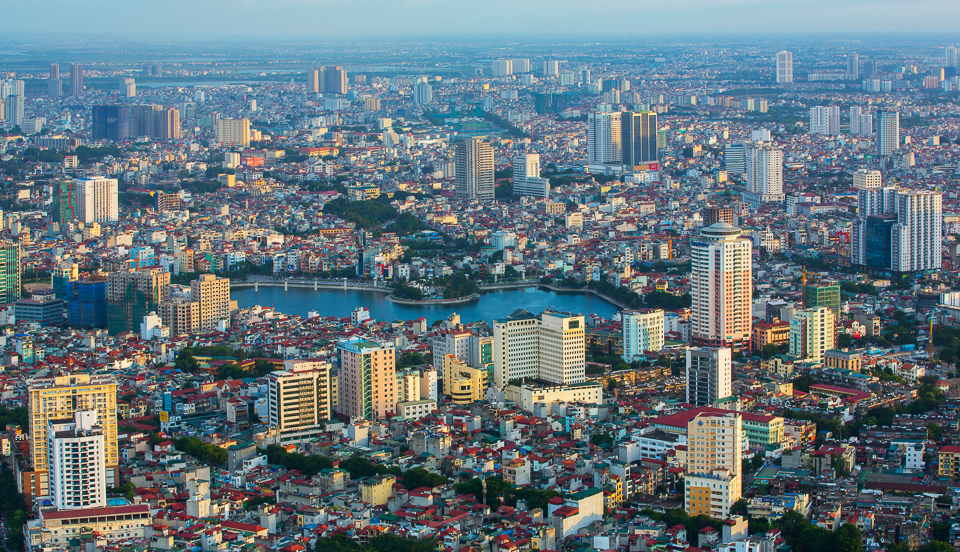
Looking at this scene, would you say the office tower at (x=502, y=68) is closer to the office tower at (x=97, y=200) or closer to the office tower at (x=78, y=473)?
the office tower at (x=97, y=200)

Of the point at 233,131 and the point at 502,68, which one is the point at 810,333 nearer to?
the point at 233,131

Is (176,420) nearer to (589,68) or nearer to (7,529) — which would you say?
(7,529)

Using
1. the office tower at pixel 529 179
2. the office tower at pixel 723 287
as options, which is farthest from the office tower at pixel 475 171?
the office tower at pixel 723 287

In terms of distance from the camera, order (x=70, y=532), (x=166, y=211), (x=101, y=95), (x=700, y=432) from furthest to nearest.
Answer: (x=101, y=95)
(x=166, y=211)
(x=700, y=432)
(x=70, y=532)

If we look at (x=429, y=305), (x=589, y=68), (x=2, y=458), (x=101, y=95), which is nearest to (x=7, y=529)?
(x=2, y=458)

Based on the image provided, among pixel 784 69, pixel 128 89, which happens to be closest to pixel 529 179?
pixel 784 69

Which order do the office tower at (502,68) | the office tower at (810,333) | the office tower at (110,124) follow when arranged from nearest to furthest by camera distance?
the office tower at (810,333) < the office tower at (110,124) < the office tower at (502,68)

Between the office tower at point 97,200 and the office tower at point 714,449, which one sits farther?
the office tower at point 97,200
